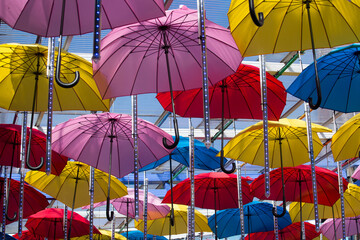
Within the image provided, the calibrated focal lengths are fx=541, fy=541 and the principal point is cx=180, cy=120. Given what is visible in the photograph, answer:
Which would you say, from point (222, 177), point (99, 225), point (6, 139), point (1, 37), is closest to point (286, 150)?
point (222, 177)

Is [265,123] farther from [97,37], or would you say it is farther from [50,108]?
[97,37]

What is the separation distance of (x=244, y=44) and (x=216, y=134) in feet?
27.5

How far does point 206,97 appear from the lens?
3.81 m

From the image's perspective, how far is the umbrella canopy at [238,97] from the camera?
20.7 ft

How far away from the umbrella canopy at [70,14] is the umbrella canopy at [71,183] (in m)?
4.60

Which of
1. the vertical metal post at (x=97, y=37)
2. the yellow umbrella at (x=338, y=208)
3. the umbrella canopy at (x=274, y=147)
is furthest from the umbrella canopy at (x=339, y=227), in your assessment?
the vertical metal post at (x=97, y=37)

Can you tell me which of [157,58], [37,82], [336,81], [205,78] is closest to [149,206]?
[37,82]

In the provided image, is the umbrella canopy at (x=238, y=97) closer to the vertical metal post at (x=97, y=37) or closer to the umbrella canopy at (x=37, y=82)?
the umbrella canopy at (x=37, y=82)

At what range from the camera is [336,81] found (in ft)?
20.1

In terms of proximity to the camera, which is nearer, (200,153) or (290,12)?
(290,12)

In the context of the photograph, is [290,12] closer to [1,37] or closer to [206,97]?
[206,97]

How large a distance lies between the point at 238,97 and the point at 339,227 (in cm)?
602

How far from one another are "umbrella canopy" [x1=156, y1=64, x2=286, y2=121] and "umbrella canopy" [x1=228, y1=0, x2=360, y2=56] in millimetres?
1286

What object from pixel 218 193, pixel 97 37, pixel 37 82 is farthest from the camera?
pixel 218 193
